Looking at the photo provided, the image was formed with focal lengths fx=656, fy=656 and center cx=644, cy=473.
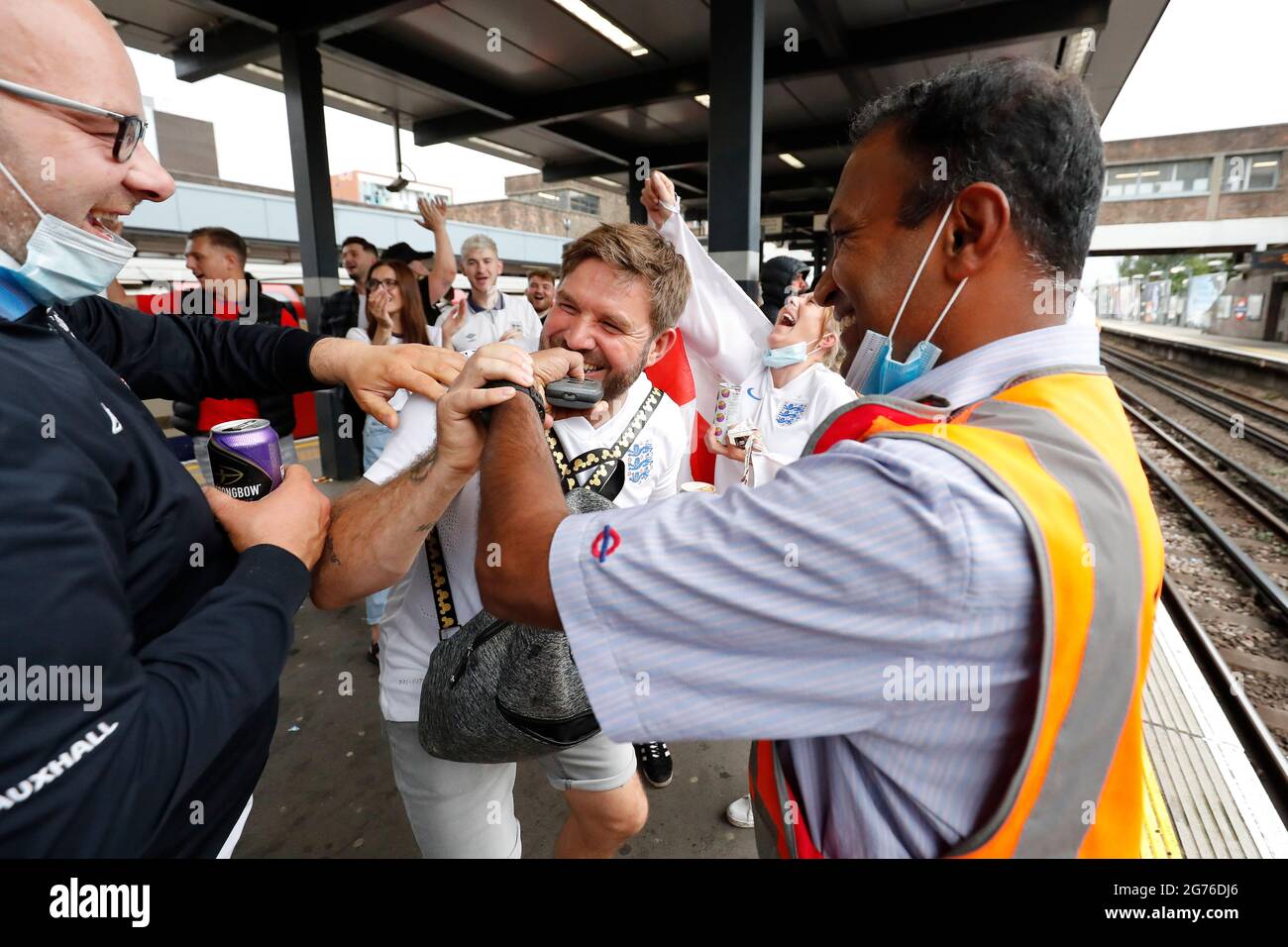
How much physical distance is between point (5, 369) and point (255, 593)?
1.31 feet

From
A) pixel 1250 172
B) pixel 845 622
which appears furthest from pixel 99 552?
pixel 1250 172

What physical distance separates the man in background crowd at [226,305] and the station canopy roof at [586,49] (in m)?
3.18

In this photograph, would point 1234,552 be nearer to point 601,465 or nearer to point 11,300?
point 601,465

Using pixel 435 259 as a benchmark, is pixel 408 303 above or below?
below

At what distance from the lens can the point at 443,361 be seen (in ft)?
5.00

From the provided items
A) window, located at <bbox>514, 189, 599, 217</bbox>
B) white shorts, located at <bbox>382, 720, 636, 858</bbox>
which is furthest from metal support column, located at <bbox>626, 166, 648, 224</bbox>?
window, located at <bbox>514, 189, 599, 217</bbox>

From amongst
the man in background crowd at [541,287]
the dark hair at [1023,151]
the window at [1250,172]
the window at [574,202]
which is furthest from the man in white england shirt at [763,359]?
the window at [1250,172]

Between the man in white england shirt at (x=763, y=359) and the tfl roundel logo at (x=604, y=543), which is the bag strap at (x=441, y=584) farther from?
the man in white england shirt at (x=763, y=359)

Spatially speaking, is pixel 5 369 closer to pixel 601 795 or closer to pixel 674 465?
pixel 601 795

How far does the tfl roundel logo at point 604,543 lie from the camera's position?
2.88 feet

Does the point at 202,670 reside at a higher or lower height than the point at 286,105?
lower

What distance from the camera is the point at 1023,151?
1079 millimetres

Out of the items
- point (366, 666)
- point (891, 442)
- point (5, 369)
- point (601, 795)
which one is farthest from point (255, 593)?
point (366, 666)

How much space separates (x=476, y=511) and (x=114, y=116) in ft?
3.34
